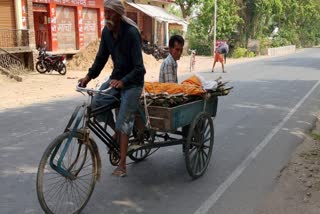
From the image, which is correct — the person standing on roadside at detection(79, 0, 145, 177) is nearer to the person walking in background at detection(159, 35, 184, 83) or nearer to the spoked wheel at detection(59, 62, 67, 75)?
the person walking in background at detection(159, 35, 184, 83)

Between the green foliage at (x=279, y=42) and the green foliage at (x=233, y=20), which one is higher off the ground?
the green foliage at (x=233, y=20)

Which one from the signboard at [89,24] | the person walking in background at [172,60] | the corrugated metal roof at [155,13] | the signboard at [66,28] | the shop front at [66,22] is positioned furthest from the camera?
the corrugated metal roof at [155,13]

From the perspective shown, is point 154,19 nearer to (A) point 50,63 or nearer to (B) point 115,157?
(A) point 50,63

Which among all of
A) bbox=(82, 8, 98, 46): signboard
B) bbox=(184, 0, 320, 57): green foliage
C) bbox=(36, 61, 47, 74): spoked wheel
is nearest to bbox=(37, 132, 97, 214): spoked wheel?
bbox=(36, 61, 47, 74): spoked wheel

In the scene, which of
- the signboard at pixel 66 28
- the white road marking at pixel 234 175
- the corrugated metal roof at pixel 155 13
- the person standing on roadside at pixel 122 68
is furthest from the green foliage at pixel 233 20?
the person standing on roadside at pixel 122 68

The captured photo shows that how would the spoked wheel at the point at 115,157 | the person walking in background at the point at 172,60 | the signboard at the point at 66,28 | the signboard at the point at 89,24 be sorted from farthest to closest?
the signboard at the point at 89,24, the signboard at the point at 66,28, the person walking in background at the point at 172,60, the spoked wheel at the point at 115,157

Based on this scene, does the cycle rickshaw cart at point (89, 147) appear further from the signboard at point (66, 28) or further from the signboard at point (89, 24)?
the signboard at point (89, 24)

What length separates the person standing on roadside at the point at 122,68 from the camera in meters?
4.42

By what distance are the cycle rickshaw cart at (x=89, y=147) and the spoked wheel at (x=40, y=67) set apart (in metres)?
15.5

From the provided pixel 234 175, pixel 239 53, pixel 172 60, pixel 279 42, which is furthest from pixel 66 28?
pixel 279 42

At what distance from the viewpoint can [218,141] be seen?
7.28 metres

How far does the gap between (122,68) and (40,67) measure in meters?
16.3

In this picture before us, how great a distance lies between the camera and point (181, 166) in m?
5.91

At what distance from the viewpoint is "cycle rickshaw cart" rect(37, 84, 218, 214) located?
4.07 metres
